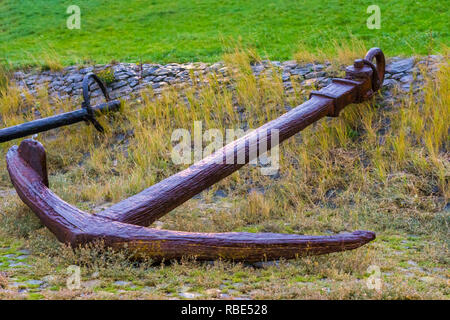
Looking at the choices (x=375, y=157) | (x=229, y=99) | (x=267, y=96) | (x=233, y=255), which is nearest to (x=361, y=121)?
(x=375, y=157)

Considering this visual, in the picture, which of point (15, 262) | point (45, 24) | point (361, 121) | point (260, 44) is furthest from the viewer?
point (45, 24)

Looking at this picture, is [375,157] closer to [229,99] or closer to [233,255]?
[229,99]

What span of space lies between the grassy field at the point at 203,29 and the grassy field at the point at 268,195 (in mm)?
1465

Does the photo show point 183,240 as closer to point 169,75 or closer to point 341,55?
point 341,55

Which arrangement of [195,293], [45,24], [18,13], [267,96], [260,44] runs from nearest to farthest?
[195,293]
[267,96]
[260,44]
[45,24]
[18,13]

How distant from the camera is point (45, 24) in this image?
1253cm

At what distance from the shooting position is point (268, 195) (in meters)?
4.54

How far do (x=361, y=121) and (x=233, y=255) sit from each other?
304 centimetres

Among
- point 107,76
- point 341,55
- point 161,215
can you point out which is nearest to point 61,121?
point 107,76

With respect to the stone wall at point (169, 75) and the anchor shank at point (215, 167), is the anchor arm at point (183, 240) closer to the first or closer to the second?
the anchor shank at point (215, 167)

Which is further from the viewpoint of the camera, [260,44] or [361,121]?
[260,44]

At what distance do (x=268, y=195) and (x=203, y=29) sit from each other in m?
6.47
